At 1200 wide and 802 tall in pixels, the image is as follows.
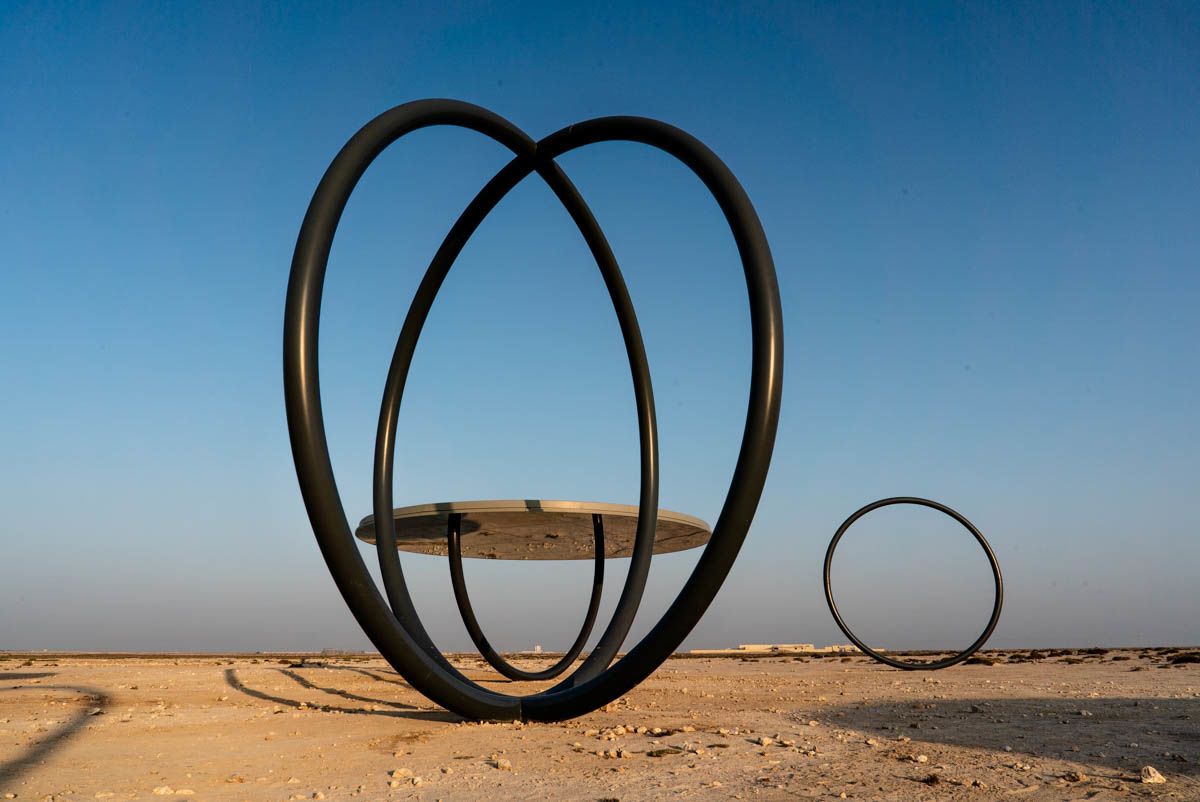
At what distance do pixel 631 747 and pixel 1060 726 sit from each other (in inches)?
199

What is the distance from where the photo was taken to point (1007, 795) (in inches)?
233

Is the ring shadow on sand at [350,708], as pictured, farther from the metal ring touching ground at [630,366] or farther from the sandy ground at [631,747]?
the metal ring touching ground at [630,366]

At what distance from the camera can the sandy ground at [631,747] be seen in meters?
6.35

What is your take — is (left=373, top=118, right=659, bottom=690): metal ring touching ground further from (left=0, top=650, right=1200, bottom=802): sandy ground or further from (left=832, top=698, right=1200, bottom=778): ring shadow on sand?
(left=832, top=698, right=1200, bottom=778): ring shadow on sand

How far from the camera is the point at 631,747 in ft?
26.4

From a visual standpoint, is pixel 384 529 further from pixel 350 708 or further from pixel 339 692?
pixel 339 692

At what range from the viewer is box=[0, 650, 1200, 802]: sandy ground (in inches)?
250

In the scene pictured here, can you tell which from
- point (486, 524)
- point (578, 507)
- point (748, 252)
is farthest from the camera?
point (486, 524)

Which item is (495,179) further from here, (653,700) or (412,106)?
(653,700)

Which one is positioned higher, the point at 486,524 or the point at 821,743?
the point at 486,524

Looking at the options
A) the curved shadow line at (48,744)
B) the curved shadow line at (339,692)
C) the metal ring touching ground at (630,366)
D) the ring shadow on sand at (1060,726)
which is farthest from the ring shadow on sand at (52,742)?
the ring shadow on sand at (1060,726)

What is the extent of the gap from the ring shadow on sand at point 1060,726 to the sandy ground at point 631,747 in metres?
0.03

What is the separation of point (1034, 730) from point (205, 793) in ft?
27.0

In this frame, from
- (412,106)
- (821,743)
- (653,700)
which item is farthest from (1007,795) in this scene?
(412,106)
